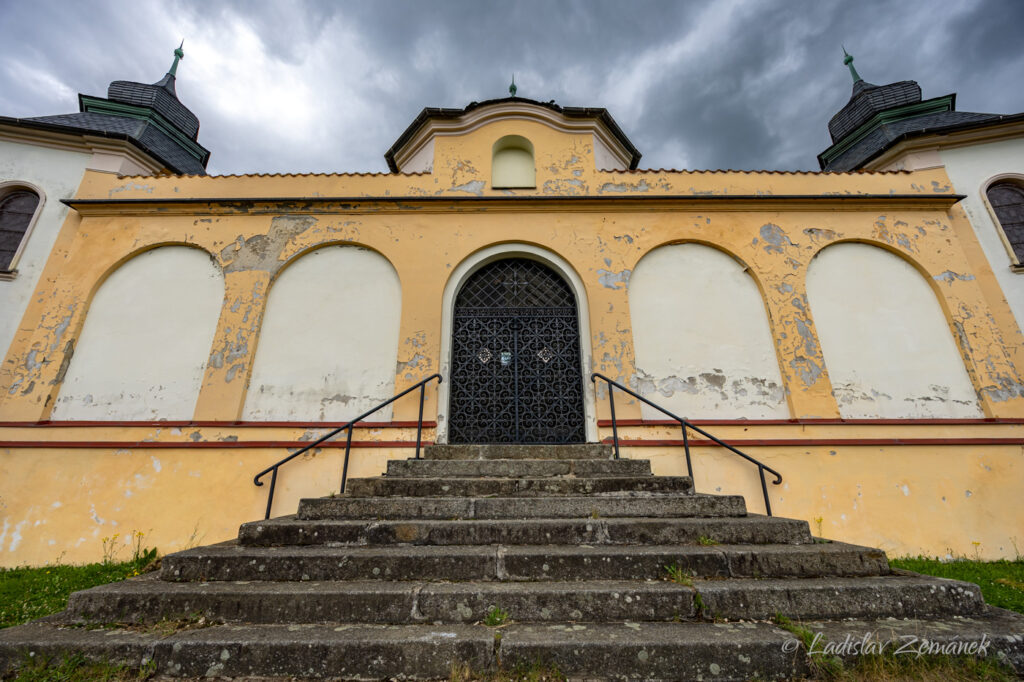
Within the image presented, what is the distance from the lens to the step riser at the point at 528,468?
4.85 m

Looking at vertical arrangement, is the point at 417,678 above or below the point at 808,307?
below

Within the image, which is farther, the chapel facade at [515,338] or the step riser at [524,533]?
the chapel facade at [515,338]

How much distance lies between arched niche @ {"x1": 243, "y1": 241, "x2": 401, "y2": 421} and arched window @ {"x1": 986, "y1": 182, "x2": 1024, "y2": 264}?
1024 centimetres

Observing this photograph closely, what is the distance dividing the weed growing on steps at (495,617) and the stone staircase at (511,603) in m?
0.02

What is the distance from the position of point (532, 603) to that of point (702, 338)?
535cm

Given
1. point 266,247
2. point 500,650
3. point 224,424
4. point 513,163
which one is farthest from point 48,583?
point 513,163

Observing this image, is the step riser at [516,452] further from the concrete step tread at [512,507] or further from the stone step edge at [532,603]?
the stone step edge at [532,603]

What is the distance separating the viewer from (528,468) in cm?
489

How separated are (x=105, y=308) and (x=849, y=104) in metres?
16.6

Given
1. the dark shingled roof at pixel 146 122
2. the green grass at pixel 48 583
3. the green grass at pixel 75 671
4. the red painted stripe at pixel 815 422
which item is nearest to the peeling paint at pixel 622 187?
the red painted stripe at pixel 815 422

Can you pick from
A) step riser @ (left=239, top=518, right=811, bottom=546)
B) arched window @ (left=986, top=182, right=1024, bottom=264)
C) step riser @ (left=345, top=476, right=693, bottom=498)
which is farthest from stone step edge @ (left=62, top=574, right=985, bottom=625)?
arched window @ (left=986, top=182, right=1024, bottom=264)

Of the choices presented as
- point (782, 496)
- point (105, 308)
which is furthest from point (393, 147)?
point (782, 496)

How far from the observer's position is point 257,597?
264 centimetres

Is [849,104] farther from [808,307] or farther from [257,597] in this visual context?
[257,597]
